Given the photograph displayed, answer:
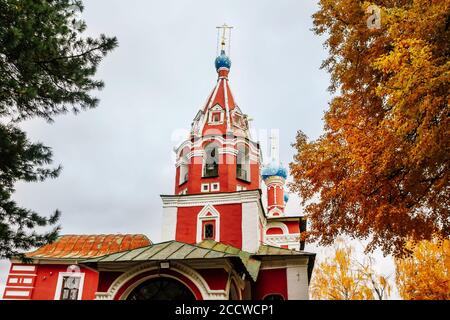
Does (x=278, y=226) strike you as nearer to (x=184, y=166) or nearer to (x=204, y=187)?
(x=204, y=187)

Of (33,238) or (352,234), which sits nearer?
(33,238)

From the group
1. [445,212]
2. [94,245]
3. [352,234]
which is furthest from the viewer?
[94,245]

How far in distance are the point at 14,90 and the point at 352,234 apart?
276 inches

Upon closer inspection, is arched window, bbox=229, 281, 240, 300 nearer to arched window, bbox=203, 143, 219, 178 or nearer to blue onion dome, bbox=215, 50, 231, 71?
arched window, bbox=203, 143, 219, 178

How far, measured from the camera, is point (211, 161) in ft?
59.2

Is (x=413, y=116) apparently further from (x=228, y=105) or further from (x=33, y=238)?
(x=228, y=105)

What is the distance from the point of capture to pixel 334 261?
2178 centimetres

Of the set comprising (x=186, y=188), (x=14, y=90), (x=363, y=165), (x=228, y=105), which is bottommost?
(x=363, y=165)

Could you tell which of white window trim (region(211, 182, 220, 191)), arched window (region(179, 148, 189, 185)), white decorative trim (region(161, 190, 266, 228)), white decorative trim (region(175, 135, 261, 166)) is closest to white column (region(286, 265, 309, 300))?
white decorative trim (region(161, 190, 266, 228))

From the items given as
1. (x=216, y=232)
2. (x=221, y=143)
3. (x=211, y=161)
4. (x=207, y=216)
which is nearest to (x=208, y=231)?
(x=216, y=232)

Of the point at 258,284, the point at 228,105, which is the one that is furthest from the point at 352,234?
the point at 228,105

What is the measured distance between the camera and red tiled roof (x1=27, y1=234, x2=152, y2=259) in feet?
59.5

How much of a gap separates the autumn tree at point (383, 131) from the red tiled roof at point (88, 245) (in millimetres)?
12237

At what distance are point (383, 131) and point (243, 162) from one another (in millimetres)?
11803
